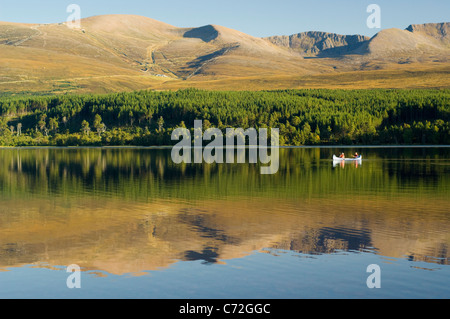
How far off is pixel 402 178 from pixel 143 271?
1920 inches

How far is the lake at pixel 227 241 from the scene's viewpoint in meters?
22.9

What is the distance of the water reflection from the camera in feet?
93.7

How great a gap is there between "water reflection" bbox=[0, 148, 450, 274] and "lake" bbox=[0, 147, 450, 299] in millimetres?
96

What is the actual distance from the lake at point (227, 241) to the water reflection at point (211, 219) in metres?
0.10

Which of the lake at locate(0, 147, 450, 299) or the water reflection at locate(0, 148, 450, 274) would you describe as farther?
the water reflection at locate(0, 148, 450, 274)

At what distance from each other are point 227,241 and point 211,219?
7583 millimetres

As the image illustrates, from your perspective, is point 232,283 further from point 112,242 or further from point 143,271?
point 112,242

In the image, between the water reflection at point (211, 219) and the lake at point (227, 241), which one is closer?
the lake at point (227, 241)

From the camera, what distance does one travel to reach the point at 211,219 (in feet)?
127

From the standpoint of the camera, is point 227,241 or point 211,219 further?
Result: point 211,219

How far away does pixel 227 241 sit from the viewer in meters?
31.2
